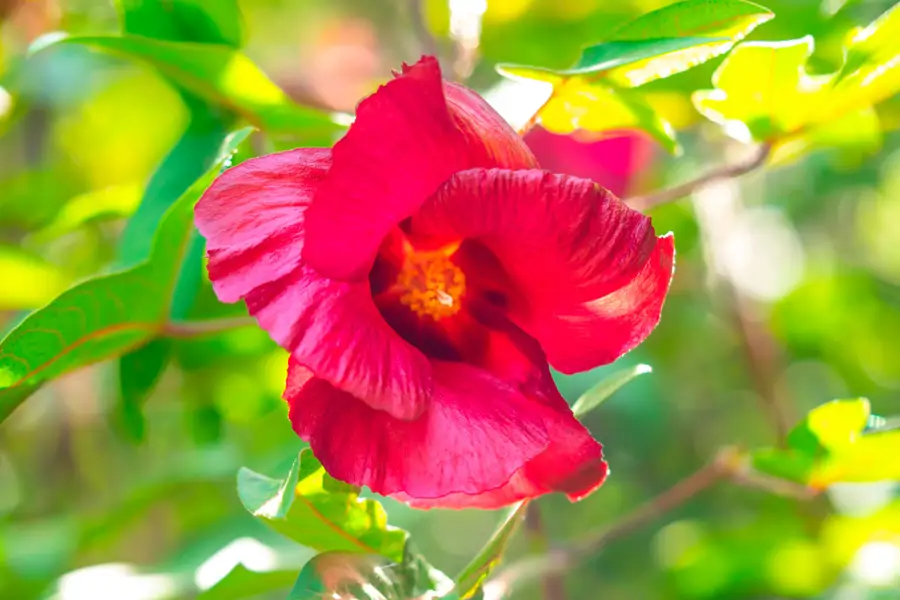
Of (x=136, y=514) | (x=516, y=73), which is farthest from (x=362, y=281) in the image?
(x=136, y=514)

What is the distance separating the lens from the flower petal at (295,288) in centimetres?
57

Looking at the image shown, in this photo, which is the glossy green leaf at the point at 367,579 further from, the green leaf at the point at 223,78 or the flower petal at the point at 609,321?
the green leaf at the point at 223,78

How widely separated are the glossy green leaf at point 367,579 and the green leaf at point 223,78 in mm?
404

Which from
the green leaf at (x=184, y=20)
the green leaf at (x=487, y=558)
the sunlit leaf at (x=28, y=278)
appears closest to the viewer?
the green leaf at (x=487, y=558)

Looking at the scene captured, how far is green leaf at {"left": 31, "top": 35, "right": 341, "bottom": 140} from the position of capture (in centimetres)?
86

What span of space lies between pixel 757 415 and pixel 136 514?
4.22ft

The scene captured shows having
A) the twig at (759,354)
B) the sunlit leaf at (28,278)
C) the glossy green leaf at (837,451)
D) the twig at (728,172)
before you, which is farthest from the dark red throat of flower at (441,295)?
the twig at (759,354)

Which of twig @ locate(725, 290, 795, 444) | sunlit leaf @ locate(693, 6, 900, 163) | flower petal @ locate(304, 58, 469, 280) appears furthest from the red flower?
twig @ locate(725, 290, 795, 444)

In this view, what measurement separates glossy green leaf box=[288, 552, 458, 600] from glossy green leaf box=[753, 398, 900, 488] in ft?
1.18

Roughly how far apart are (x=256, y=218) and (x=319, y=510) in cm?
23

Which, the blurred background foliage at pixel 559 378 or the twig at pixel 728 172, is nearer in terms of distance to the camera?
the twig at pixel 728 172

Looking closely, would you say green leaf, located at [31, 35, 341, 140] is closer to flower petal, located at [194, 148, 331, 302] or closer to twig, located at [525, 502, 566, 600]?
flower petal, located at [194, 148, 331, 302]

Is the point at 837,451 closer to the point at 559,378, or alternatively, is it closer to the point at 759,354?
the point at 559,378

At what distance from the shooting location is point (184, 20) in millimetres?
969
